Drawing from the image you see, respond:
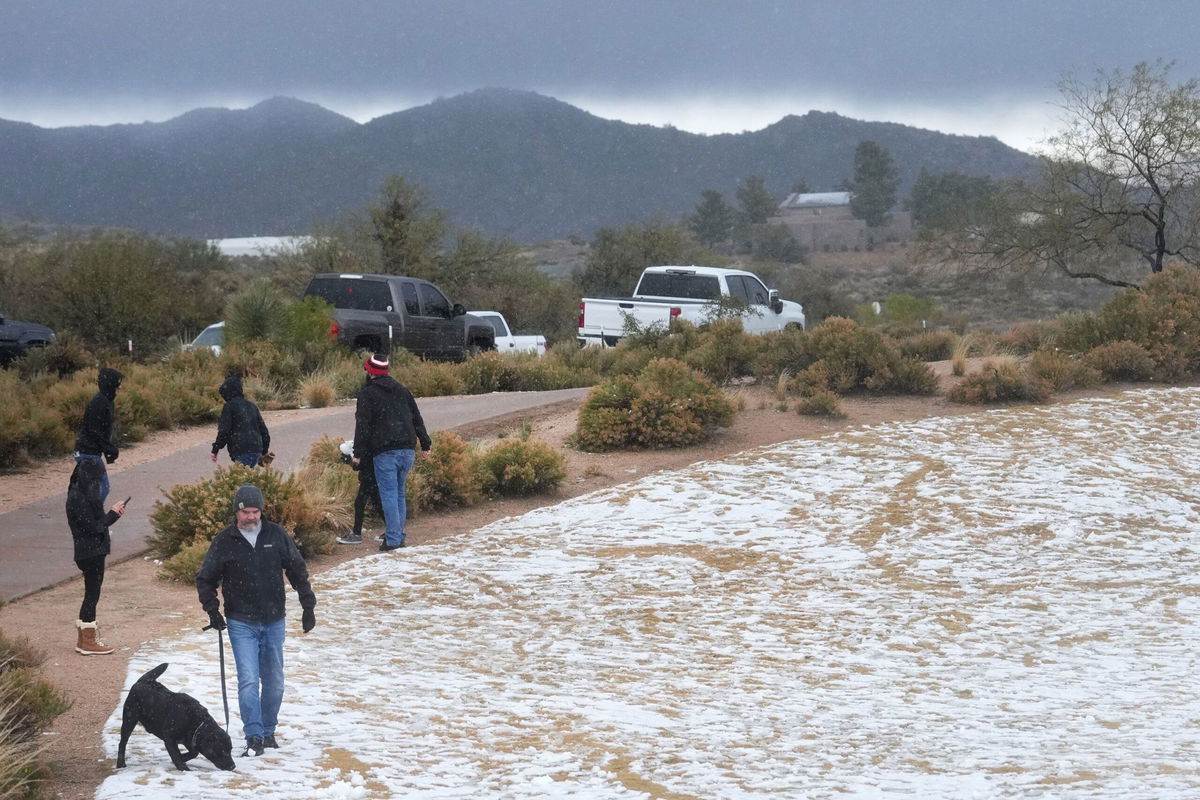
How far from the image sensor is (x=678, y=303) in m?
25.9

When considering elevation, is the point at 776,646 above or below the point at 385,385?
below

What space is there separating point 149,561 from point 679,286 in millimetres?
15433

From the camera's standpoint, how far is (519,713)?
8719 mm

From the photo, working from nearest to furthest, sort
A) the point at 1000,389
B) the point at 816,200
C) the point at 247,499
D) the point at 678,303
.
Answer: the point at 247,499
the point at 1000,389
the point at 678,303
the point at 816,200

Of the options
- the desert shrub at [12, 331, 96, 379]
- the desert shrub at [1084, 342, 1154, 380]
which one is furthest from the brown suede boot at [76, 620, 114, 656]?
the desert shrub at [1084, 342, 1154, 380]

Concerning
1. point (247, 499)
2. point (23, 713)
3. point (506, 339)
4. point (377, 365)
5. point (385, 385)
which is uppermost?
point (377, 365)

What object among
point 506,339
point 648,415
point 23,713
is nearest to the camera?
point 23,713

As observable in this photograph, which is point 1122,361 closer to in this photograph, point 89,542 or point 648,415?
point 648,415

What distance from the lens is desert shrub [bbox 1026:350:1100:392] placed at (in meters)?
21.2

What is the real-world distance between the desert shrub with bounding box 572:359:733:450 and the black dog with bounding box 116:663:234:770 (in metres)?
11.3

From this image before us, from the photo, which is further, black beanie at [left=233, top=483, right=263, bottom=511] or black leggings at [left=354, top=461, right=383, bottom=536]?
black leggings at [left=354, top=461, right=383, bottom=536]


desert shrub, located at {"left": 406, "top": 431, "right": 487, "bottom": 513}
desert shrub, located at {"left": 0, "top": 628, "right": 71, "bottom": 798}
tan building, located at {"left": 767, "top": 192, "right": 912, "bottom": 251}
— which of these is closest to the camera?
desert shrub, located at {"left": 0, "top": 628, "right": 71, "bottom": 798}

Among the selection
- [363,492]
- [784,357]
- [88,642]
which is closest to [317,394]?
[784,357]

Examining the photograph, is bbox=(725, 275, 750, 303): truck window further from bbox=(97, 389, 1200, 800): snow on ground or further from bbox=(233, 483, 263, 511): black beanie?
bbox=(233, 483, 263, 511): black beanie
